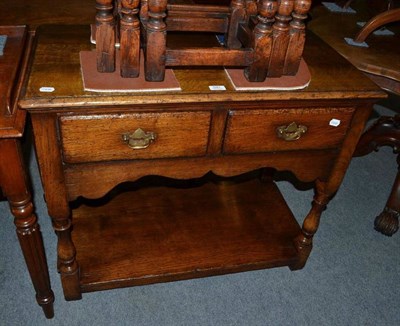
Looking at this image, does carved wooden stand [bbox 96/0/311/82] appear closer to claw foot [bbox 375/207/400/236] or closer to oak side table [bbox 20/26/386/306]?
oak side table [bbox 20/26/386/306]

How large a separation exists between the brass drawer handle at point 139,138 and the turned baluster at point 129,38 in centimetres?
15

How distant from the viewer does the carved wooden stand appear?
1.01 metres

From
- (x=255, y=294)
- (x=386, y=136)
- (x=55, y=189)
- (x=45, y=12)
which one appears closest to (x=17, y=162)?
(x=55, y=189)

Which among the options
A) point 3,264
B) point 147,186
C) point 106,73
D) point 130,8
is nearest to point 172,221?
point 147,186

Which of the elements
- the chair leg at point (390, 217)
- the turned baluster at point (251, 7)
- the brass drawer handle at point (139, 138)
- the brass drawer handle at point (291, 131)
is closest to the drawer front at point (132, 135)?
the brass drawer handle at point (139, 138)

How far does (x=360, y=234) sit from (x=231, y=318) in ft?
2.55

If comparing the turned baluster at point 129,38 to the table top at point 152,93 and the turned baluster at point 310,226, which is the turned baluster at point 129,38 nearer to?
the table top at point 152,93

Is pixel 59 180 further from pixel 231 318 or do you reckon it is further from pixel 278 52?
pixel 231 318

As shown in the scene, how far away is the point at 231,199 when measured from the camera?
1911mm

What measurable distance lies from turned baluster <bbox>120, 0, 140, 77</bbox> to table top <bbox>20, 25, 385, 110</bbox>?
0.27 ft

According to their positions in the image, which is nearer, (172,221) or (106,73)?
(106,73)

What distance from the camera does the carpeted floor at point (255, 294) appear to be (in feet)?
5.02

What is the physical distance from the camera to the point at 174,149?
1.16 meters

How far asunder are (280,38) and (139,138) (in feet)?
1.47
